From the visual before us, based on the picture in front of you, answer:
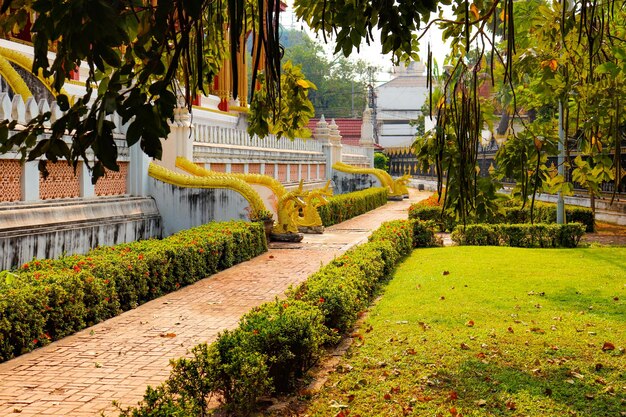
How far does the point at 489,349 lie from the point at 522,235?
360 inches

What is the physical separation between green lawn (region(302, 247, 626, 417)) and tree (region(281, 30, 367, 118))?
205 feet

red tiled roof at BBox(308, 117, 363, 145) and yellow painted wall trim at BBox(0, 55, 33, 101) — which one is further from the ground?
red tiled roof at BBox(308, 117, 363, 145)

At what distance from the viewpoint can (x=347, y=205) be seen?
23625 millimetres

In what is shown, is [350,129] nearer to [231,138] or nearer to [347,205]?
[347,205]

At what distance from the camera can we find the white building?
79.4 meters

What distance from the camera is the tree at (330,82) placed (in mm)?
73500

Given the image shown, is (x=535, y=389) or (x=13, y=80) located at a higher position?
(x=13, y=80)

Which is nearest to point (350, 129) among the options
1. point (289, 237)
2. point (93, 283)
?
point (289, 237)

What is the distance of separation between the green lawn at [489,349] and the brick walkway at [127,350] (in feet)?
5.23

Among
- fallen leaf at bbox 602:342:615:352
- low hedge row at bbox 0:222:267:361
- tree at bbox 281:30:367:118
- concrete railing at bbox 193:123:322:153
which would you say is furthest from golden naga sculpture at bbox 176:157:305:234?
tree at bbox 281:30:367:118

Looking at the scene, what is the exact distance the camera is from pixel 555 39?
7801 mm

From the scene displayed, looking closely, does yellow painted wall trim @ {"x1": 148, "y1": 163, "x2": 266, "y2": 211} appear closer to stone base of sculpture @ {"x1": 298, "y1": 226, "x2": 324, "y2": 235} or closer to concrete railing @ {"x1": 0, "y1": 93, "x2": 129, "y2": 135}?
stone base of sculpture @ {"x1": 298, "y1": 226, "x2": 324, "y2": 235}

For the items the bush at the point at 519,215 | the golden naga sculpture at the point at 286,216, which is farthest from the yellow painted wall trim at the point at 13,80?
the bush at the point at 519,215

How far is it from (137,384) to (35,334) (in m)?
1.62
